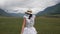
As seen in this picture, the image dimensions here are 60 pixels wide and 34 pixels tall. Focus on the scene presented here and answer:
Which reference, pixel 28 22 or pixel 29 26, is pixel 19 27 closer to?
pixel 29 26

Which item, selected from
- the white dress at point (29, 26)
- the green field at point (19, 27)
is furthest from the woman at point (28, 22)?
the green field at point (19, 27)

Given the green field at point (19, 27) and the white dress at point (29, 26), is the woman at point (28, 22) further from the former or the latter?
the green field at point (19, 27)

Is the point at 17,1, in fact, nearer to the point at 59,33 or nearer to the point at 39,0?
the point at 39,0

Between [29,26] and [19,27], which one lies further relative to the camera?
[19,27]

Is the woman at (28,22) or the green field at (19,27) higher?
the woman at (28,22)

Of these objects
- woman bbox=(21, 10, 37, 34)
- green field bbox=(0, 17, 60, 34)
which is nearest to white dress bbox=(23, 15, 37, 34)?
woman bbox=(21, 10, 37, 34)

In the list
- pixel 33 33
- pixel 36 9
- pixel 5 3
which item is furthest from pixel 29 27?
pixel 5 3

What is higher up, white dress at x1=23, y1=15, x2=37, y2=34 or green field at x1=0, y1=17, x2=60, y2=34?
white dress at x1=23, y1=15, x2=37, y2=34

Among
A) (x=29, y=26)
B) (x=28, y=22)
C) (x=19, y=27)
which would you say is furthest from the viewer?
(x=19, y=27)

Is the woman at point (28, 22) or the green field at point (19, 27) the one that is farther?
the green field at point (19, 27)

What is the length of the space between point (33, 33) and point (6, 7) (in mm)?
6178

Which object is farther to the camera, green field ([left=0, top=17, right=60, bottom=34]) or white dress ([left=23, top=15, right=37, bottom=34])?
green field ([left=0, top=17, right=60, bottom=34])

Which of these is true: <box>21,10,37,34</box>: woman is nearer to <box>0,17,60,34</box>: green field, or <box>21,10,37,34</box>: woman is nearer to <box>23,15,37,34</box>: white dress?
<box>23,15,37,34</box>: white dress

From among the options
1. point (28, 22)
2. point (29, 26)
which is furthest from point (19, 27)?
point (28, 22)
